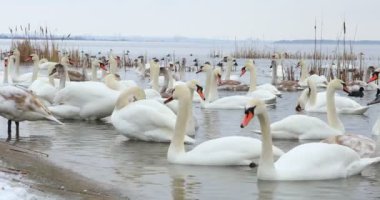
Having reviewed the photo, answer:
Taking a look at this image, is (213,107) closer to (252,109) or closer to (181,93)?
(181,93)

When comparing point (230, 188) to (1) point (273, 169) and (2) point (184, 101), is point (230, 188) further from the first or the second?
(2) point (184, 101)

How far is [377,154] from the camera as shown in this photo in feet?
29.4

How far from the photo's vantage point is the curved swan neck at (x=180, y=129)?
28.9ft

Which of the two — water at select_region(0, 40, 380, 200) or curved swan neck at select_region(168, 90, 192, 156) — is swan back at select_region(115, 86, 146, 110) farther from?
curved swan neck at select_region(168, 90, 192, 156)

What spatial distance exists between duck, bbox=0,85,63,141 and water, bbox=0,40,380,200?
0.33 metres

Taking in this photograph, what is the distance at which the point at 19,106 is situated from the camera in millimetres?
10172

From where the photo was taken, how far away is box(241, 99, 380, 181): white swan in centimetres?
770

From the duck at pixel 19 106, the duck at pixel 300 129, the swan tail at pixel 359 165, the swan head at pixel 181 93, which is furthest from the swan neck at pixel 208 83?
the swan tail at pixel 359 165

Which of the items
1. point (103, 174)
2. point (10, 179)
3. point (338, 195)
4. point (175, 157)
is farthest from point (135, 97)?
point (10, 179)

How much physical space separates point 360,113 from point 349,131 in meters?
3.21

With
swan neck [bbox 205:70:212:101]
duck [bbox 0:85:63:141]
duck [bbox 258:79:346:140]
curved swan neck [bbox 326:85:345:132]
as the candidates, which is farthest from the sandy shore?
swan neck [bbox 205:70:212:101]

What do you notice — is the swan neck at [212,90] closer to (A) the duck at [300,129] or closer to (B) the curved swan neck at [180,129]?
(A) the duck at [300,129]

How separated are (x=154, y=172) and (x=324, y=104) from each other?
8.86m

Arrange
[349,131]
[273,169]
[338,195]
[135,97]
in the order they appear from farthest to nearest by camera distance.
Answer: [349,131]
[135,97]
[273,169]
[338,195]
